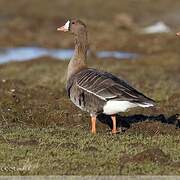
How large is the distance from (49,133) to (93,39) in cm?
2707

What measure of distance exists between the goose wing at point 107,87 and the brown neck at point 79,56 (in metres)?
0.47

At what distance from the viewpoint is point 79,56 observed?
1202 cm

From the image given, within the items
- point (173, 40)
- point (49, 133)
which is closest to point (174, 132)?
point (49, 133)

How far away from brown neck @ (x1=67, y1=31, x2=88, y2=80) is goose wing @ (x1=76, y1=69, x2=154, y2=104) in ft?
1.53

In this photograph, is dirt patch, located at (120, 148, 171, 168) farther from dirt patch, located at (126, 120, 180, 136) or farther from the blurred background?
the blurred background

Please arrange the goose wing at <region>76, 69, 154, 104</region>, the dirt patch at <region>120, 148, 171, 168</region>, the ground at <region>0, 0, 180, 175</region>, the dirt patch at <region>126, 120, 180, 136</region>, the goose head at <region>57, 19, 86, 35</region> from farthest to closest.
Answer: the goose head at <region>57, 19, 86, 35</region>
the dirt patch at <region>126, 120, 180, 136</region>
the goose wing at <region>76, 69, 154, 104</region>
the dirt patch at <region>120, 148, 171, 168</region>
the ground at <region>0, 0, 180, 175</region>

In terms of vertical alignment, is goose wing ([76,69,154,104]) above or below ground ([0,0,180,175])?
above

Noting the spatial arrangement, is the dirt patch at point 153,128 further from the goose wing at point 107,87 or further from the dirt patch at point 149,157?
the dirt patch at point 149,157

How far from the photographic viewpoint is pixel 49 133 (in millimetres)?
11023

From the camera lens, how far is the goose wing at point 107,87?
1057cm

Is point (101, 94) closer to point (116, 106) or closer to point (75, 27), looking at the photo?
point (116, 106)

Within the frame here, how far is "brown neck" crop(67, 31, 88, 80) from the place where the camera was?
11.9 meters

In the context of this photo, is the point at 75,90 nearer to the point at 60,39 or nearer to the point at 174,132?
the point at 174,132

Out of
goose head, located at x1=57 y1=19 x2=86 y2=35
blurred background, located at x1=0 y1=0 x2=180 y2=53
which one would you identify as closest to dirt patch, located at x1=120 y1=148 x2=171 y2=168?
goose head, located at x1=57 y1=19 x2=86 y2=35
